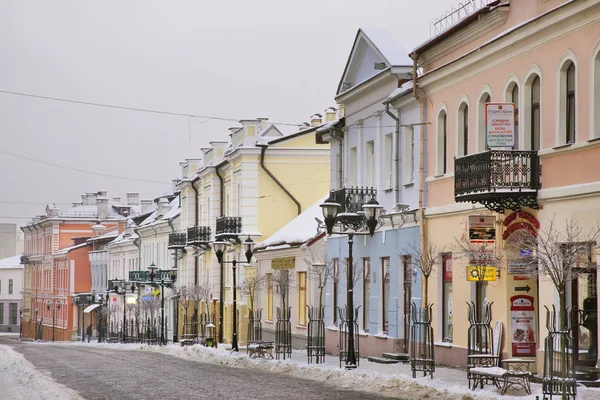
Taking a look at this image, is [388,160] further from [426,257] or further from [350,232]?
[350,232]

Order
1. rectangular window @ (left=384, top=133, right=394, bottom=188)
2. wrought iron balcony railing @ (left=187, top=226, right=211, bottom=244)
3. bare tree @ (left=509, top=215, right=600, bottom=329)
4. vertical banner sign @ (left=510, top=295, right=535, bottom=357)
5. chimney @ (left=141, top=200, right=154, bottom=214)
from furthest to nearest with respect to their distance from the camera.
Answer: chimney @ (left=141, top=200, right=154, bottom=214) < wrought iron balcony railing @ (left=187, top=226, right=211, bottom=244) < rectangular window @ (left=384, top=133, right=394, bottom=188) < vertical banner sign @ (left=510, top=295, right=535, bottom=357) < bare tree @ (left=509, top=215, right=600, bottom=329)

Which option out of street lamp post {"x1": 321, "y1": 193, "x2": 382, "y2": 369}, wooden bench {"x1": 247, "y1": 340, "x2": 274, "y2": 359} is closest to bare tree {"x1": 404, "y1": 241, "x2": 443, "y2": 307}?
street lamp post {"x1": 321, "y1": 193, "x2": 382, "y2": 369}

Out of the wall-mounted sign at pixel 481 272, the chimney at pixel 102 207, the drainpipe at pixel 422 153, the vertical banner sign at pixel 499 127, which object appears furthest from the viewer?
the chimney at pixel 102 207

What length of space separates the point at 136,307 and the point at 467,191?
4420 centimetres

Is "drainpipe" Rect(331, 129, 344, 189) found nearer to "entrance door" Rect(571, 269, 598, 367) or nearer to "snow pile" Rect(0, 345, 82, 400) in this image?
"snow pile" Rect(0, 345, 82, 400)

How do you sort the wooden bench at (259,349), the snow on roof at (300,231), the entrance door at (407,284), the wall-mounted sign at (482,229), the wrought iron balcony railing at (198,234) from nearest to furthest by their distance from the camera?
the wall-mounted sign at (482,229), the entrance door at (407,284), the wooden bench at (259,349), the snow on roof at (300,231), the wrought iron balcony railing at (198,234)

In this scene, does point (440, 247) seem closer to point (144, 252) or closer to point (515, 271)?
point (515, 271)

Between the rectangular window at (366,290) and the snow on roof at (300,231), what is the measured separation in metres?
6.54

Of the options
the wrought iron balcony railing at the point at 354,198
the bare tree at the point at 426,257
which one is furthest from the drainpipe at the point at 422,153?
the wrought iron balcony railing at the point at 354,198

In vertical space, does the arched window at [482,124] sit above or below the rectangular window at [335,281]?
above

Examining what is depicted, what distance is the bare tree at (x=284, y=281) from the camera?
39.4m

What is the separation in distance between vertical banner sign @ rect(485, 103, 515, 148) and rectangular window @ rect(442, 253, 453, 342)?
5.59m

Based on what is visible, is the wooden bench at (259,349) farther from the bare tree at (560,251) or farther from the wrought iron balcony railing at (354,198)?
the bare tree at (560,251)

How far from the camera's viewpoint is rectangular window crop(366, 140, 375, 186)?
107 ft
